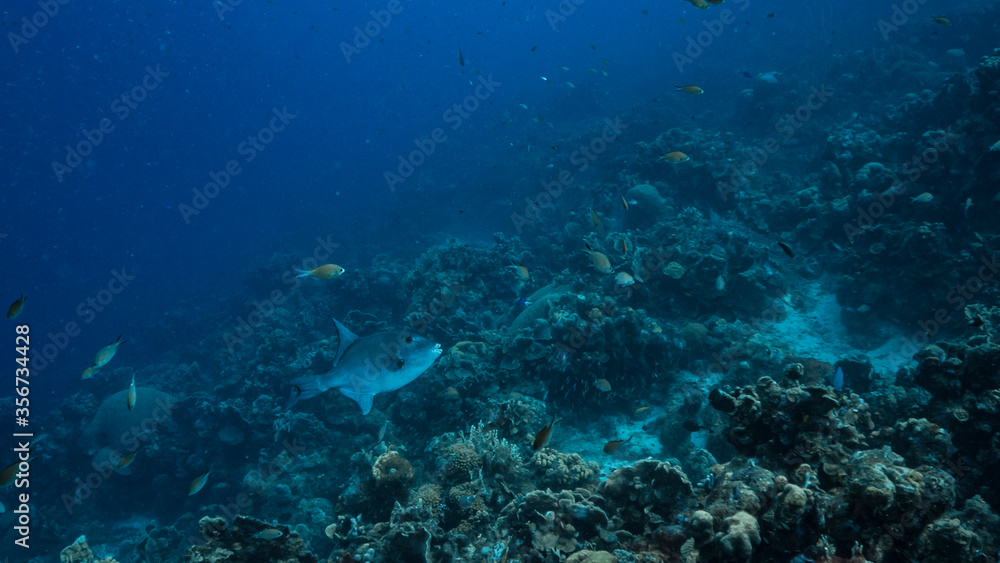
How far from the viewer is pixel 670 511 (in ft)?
10.5

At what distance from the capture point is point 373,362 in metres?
4.15

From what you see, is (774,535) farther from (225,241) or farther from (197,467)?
(225,241)

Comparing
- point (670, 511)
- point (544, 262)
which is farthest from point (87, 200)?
point (670, 511)

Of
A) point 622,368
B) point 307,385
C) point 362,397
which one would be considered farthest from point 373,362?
point 622,368

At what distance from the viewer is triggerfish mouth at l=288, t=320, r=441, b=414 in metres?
4.10

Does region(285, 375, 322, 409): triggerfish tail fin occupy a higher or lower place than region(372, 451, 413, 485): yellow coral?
higher

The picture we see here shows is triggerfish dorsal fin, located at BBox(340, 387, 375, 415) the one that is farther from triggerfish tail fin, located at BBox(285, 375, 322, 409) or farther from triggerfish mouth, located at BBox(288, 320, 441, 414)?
triggerfish tail fin, located at BBox(285, 375, 322, 409)

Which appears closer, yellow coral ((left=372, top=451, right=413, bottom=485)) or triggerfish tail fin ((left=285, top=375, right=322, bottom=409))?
triggerfish tail fin ((left=285, top=375, right=322, bottom=409))

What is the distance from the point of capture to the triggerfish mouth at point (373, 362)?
410 cm

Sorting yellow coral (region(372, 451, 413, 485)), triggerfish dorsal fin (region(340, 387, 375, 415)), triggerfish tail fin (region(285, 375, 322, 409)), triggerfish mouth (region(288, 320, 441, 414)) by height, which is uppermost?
triggerfish mouth (region(288, 320, 441, 414))

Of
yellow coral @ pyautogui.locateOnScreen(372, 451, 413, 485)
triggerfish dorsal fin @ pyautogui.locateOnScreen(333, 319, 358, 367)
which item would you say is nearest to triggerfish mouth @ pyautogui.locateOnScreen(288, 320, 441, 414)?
triggerfish dorsal fin @ pyautogui.locateOnScreen(333, 319, 358, 367)

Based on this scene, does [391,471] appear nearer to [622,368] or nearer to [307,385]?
[307,385]

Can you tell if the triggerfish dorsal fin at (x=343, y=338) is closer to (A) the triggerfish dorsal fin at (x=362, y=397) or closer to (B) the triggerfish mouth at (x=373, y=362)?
(B) the triggerfish mouth at (x=373, y=362)

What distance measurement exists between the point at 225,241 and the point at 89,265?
2816 cm
